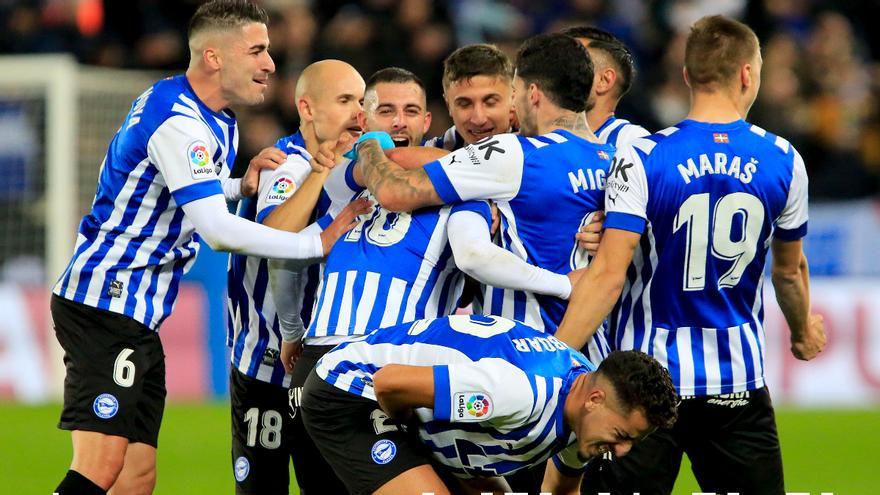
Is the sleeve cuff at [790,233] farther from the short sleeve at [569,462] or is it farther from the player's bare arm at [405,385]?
the player's bare arm at [405,385]

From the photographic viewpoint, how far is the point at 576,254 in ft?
18.7

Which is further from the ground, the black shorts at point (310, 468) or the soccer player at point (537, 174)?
the soccer player at point (537, 174)

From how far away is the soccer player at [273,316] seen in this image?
20.6 feet

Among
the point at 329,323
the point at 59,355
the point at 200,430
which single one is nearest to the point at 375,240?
the point at 329,323

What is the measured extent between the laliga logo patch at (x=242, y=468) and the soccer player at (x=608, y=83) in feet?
7.64

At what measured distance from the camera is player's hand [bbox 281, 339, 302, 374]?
6.38 m

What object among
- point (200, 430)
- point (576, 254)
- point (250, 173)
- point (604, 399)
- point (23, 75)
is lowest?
point (200, 430)

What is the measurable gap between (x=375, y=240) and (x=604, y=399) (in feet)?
4.38

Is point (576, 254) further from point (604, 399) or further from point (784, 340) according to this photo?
point (784, 340)

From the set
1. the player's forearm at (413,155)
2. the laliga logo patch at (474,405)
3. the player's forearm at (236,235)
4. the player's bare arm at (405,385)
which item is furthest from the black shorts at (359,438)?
the player's forearm at (413,155)

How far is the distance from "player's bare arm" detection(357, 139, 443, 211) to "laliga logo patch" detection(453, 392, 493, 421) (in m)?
1.00

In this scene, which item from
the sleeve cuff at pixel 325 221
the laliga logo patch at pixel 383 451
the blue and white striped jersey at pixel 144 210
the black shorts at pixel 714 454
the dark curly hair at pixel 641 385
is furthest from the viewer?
the sleeve cuff at pixel 325 221

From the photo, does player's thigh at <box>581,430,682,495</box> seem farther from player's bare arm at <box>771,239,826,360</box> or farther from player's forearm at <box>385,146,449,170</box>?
player's forearm at <box>385,146,449,170</box>

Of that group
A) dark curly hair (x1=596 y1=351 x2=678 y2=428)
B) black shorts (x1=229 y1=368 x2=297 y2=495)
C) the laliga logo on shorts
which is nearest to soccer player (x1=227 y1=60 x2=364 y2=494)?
black shorts (x1=229 y1=368 x2=297 y2=495)
